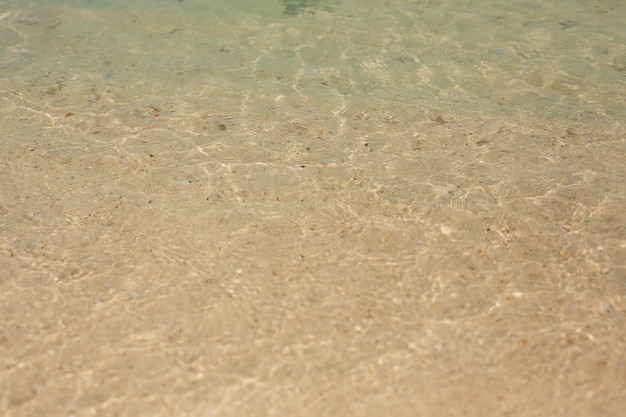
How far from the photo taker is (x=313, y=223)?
329 cm

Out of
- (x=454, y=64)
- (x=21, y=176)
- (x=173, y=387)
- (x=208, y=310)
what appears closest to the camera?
(x=173, y=387)

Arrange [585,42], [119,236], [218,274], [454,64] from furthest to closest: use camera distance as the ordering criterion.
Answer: [585,42]
[454,64]
[119,236]
[218,274]

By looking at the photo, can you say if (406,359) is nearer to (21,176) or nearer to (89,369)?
(89,369)

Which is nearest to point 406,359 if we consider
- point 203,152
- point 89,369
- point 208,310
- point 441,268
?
point 441,268

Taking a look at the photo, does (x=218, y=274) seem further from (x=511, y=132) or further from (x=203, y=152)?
(x=511, y=132)

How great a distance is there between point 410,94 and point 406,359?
260cm

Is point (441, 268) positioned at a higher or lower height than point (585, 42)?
lower

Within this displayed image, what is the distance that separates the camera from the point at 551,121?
14.0 ft

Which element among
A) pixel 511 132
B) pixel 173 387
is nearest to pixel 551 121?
pixel 511 132

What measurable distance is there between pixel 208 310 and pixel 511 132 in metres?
2.52

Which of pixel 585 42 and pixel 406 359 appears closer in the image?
pixel 406 359

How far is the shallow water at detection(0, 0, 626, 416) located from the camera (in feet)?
8.10

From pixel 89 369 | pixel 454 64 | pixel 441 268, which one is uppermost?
pixel 454 64

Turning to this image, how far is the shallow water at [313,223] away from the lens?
2469 millimetres
